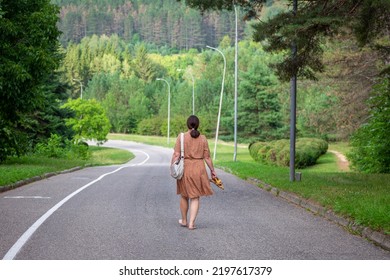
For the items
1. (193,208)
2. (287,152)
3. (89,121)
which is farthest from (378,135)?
(89,121)

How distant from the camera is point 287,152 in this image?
127 feet

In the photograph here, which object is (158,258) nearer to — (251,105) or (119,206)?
(119,206)

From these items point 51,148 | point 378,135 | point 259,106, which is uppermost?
point 259,106

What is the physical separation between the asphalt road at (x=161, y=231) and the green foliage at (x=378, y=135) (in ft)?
31.5

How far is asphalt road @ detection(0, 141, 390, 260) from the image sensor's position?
7.38m

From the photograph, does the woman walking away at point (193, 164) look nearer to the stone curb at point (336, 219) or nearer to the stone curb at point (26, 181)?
the stone curb at point (336, 219)

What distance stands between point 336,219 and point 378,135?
13.5 meters

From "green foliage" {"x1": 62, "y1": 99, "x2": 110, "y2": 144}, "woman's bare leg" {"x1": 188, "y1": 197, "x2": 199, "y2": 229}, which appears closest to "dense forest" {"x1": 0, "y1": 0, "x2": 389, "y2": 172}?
"woman's bare leg" {"x1": 188, "y1": 197, "x2": 199, "y2": 229}

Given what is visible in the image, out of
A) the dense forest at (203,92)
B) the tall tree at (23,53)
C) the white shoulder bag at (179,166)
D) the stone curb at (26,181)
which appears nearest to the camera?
the white shoulder bag at (179,166)

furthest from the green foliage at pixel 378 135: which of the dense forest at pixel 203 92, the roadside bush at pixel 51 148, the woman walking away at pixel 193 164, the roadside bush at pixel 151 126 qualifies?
the roadside bush at pixel 151 126

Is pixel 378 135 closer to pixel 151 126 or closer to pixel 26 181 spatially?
pixel 26 181

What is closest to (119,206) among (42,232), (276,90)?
(42,232)

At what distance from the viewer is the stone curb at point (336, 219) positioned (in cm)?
830

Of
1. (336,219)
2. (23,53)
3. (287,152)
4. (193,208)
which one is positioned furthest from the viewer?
(287,152)
